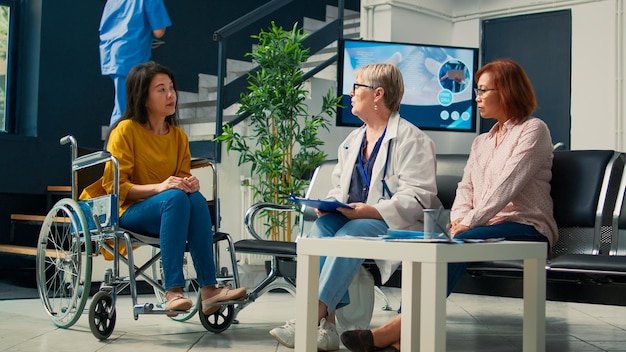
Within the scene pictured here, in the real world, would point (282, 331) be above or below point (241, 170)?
below

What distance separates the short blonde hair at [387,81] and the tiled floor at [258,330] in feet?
3.12

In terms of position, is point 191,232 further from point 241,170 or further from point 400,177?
point 241,170

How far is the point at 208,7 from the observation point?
7.80m

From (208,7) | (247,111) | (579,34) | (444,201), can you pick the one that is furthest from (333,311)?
(208,7)

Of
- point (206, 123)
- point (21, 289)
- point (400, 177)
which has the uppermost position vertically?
point (206, 123)

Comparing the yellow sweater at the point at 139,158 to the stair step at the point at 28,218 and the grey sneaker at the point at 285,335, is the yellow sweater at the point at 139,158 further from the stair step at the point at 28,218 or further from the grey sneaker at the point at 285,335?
the stair step at the point at 28,218

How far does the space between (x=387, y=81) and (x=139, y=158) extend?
3.40 feet

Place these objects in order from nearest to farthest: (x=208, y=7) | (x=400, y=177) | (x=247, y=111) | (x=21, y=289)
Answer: (x=400, y=177)
(x=21, y=289)
(x=247, y=111)
(x=208, y=7)

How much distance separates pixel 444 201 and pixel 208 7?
474 centimetres

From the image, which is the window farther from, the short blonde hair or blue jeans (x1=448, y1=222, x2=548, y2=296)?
blue jeans (x1=448, y1=222, x2=548, y2=296)

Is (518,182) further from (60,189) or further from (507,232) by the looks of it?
(60,189)

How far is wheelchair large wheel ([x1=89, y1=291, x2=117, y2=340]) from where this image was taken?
3215 millimetres

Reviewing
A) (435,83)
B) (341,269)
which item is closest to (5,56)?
(435,83)

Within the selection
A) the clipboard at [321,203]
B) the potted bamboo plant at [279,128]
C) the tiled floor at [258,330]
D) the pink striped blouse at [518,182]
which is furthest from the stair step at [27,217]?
the pink striped blouse at [518,182]
